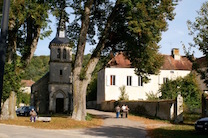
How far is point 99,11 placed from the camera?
1062 inches

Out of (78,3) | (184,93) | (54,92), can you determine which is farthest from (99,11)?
(54,92)

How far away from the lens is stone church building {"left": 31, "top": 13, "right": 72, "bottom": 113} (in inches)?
1781

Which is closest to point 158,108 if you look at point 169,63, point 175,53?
point 169,63

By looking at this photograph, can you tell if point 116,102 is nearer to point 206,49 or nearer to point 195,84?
point 195,84

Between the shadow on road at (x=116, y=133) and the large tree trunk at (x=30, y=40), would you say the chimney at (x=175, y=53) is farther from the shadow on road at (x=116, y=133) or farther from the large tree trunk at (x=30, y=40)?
the shadow on road at (x=116, y=133)

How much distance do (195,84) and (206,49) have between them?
19719 mm

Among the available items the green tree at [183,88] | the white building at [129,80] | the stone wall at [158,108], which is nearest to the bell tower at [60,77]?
the white building at [129,80]

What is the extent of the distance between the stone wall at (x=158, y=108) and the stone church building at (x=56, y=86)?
768cm

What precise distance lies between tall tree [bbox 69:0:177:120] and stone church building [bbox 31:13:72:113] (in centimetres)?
1854

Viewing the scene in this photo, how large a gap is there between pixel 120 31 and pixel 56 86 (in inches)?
890

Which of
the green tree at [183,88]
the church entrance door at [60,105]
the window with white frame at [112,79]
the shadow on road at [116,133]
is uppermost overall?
the window with white frame at [112,79]

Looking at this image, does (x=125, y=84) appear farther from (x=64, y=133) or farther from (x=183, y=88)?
(x=64, y=133)

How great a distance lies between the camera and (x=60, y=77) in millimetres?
46250

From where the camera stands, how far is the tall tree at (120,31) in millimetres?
22122
